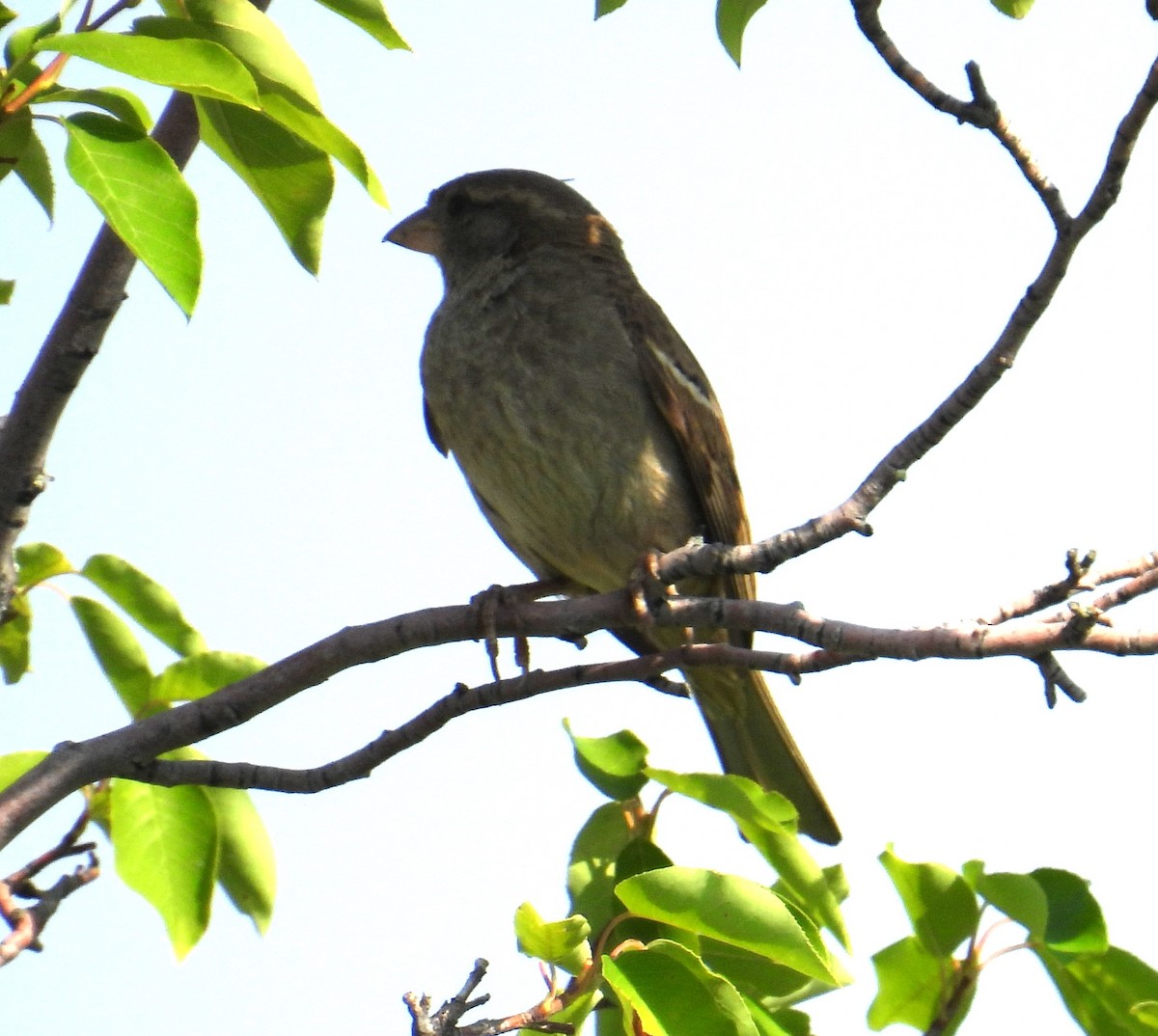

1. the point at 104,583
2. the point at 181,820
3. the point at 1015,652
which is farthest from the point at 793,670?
the point at 104,583

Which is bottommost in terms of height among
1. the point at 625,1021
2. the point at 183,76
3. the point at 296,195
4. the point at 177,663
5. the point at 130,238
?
the point at 625,1021

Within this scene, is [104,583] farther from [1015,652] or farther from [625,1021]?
[1015,652]

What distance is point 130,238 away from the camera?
2309 mm

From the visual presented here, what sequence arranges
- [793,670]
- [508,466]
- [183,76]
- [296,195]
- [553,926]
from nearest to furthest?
[183,76], [553,926], [793,670], [296,195], [508,466]

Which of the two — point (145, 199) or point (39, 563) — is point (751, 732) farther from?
point (145, 199)

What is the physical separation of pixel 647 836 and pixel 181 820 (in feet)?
3.23

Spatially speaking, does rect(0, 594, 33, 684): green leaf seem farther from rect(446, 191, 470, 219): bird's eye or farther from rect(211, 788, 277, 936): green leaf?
rect(446, 191, 470, 219): bird's eye

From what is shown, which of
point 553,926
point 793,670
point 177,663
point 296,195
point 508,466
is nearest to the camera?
point 553,926

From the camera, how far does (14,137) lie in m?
2.73

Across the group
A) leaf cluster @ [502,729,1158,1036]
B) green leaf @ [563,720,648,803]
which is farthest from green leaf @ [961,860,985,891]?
green leaf @ [563,720,648,803]

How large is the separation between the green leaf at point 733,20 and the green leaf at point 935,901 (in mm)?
1676

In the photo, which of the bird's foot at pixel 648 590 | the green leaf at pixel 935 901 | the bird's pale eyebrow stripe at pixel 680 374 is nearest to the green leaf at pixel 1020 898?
the green leaf at pixel 935 901

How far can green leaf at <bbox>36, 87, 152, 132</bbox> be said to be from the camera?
→ 8.00ft

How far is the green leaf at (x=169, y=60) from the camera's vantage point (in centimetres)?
220
